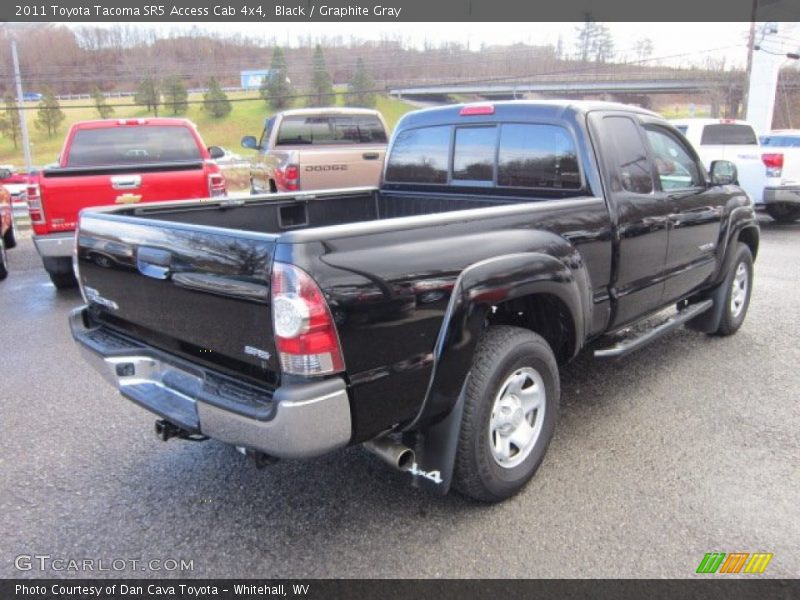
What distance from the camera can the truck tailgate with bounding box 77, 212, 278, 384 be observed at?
2299mm

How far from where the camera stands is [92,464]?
343 centimetres

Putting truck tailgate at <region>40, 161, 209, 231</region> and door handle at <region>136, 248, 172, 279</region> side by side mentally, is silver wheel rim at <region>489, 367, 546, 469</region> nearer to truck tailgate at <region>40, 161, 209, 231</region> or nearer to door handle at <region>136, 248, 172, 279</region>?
door handle at <region>136, 248, 172, 279</region>

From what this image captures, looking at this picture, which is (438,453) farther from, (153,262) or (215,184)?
(215,184)

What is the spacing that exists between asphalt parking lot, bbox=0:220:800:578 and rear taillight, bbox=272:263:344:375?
975 mm

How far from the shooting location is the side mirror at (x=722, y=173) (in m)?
4.96

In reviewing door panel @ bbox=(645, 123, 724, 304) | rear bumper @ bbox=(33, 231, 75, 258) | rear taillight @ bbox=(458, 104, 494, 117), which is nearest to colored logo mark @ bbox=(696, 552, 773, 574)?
door panel @ bbox=(645, 123, 724, 304)

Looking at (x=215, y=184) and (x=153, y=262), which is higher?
(x=153, y=262)

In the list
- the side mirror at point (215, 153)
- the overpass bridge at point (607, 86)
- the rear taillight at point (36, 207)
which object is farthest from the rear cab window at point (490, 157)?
the overpass bridge at point (607, 86)

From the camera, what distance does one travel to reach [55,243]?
6793 mm

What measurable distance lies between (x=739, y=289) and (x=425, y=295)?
432 centimetres

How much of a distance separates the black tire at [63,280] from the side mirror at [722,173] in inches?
277

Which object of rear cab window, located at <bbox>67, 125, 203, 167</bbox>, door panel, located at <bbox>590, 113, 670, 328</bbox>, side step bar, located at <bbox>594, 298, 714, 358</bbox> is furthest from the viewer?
rear cab window, located at <bbox>67, 125, 203, 167</bbox>

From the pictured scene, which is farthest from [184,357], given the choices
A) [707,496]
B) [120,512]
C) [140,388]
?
[707,496]

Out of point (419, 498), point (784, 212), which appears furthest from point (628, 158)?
point (784, 212)
